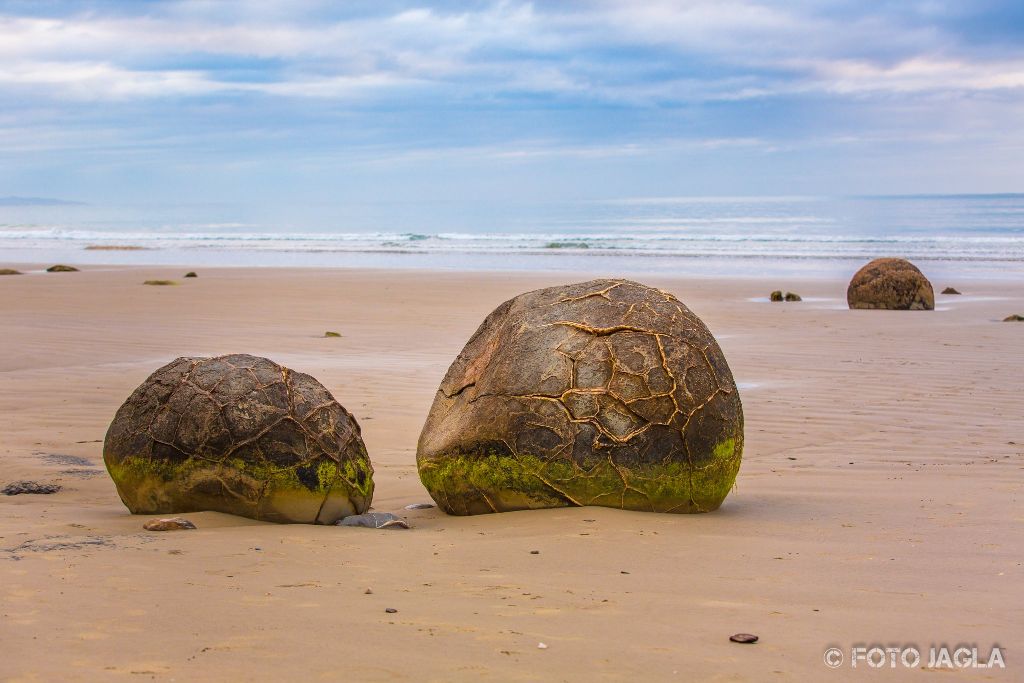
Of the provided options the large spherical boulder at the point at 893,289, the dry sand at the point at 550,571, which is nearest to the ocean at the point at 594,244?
the large spherical boulder at the point at 893,289

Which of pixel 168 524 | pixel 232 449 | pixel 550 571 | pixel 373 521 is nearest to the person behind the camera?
pixel 550 571

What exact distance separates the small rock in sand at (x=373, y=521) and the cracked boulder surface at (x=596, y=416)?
1.13 ft

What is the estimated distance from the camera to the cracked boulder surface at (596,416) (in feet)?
18.2

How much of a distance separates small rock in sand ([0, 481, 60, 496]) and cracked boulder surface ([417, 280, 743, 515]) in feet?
7.55

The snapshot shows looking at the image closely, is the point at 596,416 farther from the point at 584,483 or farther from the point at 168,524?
the point at 168,524

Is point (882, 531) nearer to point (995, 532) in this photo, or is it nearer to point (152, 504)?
point (995, 532)

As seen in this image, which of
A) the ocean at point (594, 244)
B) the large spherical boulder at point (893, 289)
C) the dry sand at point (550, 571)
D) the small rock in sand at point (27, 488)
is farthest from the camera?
the ocean at point (594, 244)

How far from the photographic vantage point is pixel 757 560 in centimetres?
482

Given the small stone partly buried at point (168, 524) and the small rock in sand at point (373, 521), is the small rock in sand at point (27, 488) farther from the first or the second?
the small rock in sand at point (373, 521)

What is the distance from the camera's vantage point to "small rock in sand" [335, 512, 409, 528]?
5625 millimetres

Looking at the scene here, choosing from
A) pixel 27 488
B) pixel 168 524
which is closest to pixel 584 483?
pixel 168 524

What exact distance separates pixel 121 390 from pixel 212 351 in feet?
10.6

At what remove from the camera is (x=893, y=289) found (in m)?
19.8

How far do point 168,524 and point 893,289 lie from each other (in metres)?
16.7
